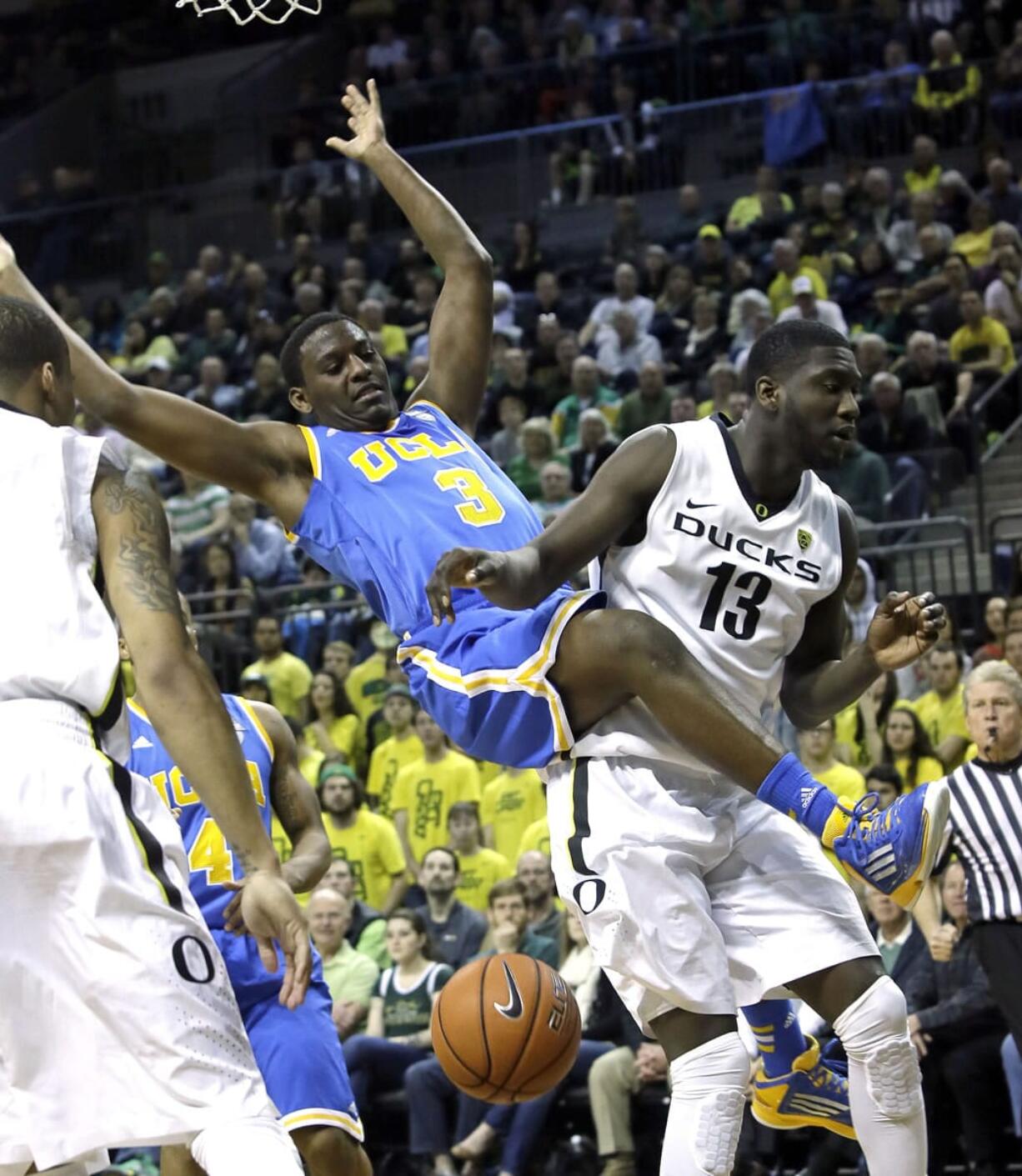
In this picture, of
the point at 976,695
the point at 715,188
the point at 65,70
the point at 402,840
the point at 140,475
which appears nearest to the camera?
the point at 140,475

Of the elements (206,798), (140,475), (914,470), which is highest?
(140,475)

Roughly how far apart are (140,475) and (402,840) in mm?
7594

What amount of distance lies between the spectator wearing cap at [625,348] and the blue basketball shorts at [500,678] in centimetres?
1000

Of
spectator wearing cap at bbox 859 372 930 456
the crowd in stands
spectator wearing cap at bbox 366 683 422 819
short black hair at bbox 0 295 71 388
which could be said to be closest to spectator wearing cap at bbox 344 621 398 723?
the crowd in stands

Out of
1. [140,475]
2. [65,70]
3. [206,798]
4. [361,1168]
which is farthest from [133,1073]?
[65,70]

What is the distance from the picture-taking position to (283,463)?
578cm

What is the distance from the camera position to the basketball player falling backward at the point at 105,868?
3.55 meters

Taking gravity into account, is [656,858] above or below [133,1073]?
below

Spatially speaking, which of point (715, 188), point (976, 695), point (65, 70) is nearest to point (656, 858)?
point (976, 695)

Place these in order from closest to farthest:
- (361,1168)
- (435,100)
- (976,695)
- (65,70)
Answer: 1. (361,1168)
2. (976,695)
3. (435,100)
4. (65,70)

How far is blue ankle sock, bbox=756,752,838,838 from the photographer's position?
4.77m

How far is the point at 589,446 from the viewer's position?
1346 cm

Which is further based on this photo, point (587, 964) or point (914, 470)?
point (914, 470)

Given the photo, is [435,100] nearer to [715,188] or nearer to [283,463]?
[715,188]
